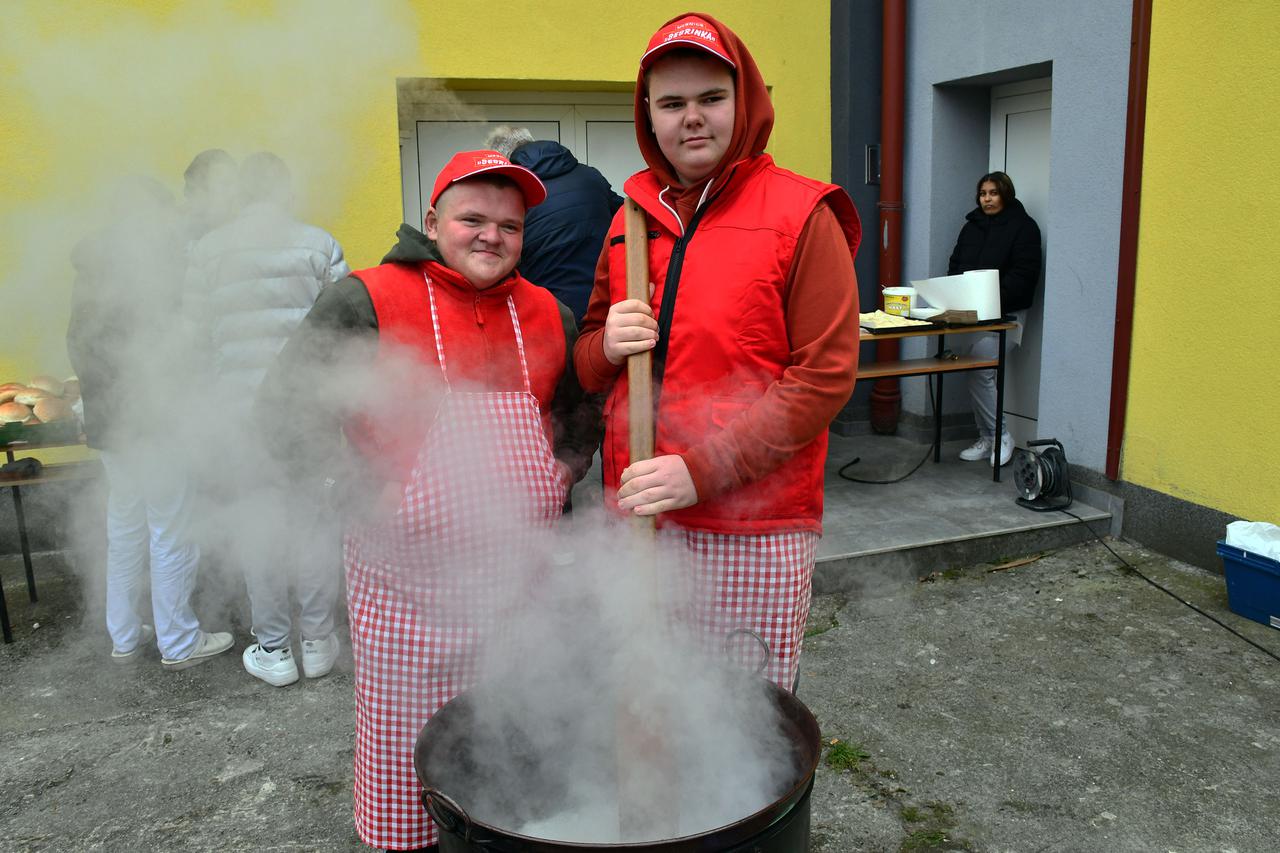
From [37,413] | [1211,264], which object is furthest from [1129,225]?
[37,413]

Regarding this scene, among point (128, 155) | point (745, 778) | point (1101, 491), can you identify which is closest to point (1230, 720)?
point (1101, 491)

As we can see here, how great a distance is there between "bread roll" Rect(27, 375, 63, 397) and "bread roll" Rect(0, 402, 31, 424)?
121 millimetres

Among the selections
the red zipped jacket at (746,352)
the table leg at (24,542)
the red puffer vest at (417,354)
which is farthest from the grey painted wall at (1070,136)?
the table leg at (24,542)

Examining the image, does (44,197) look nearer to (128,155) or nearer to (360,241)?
(128,155)

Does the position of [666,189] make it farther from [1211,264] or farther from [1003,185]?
[1003,185]

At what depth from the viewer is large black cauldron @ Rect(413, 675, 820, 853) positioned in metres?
1.46

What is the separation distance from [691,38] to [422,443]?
0.96 metres

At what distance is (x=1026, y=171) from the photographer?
20.1ft

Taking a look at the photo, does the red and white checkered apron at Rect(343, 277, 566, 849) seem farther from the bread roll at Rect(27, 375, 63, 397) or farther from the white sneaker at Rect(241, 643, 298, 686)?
the bread roll at Rect(27, 375, 63, 397)

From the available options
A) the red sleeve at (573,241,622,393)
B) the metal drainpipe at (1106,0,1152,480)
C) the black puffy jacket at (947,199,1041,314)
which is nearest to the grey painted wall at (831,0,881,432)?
the black puffy jacket at (947,199,1041,314)

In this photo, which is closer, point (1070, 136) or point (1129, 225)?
point (1129, 225)

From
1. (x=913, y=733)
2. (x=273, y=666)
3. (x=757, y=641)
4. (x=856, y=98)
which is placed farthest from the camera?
(x=856, y=98)

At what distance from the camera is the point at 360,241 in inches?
200

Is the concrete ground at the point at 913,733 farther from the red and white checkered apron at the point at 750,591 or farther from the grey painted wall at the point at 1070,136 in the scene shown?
the grey painted wall at the point at 1070,136
